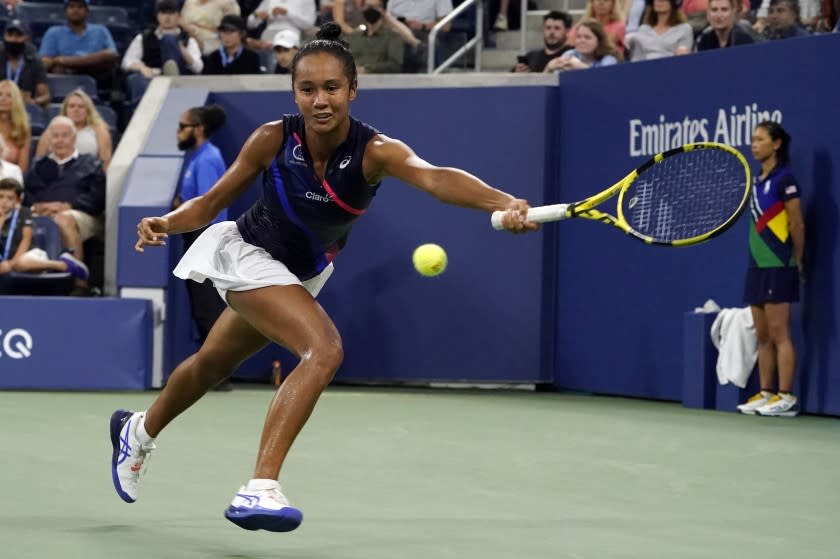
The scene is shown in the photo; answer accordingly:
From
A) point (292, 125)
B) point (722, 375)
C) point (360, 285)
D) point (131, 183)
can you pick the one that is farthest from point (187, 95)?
point (292, 125)

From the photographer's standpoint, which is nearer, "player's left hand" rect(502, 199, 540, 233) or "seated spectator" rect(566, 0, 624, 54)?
"player's left hand" rect(502, 199, 540, 233)

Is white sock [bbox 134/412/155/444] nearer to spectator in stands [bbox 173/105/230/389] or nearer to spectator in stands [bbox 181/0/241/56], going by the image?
spectator in stands [bbox 173/105/230/389]

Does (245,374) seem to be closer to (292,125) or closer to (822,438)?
(822,438)

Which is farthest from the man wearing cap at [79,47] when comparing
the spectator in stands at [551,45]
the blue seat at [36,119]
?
the spectator in stands at [551,45]

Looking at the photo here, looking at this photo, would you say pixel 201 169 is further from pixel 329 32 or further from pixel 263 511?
pixel 263 511

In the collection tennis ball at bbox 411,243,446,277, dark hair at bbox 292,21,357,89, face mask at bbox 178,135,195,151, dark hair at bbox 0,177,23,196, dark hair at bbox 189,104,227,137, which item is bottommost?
tennis ball at bbox 411,243,446,277

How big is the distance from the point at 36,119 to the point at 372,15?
333 centimetres

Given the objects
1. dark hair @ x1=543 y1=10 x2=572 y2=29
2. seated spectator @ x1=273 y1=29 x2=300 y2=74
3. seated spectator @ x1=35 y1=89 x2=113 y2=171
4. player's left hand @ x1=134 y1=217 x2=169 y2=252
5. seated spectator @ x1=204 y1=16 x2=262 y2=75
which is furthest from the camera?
seated spectator @ x1=204 y1=16 x2=262 y2=75

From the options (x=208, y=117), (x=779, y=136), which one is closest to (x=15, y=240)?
(x=208, y=117)

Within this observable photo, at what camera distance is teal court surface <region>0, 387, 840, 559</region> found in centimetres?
486

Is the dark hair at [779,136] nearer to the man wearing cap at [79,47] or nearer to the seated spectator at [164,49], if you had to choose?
the seated spectator at [164,49]

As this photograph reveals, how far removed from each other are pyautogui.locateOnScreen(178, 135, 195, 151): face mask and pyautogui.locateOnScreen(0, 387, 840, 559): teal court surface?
2.05m

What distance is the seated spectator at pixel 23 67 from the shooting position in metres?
13.2

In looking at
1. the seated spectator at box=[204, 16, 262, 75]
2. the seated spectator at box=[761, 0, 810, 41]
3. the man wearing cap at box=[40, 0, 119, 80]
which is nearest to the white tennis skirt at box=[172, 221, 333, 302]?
the seated spectator at box=[761, 0, 810, 41]
